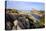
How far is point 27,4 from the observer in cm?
127

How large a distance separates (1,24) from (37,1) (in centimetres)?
63

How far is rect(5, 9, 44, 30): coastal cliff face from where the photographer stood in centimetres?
122

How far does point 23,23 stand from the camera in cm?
125

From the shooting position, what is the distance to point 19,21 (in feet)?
4.08

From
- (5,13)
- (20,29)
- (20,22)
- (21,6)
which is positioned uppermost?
(21,6)

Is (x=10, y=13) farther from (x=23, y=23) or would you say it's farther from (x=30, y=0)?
(x=30, y=0)

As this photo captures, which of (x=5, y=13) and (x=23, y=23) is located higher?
(x=5, y=13)

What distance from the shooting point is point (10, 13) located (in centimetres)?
123

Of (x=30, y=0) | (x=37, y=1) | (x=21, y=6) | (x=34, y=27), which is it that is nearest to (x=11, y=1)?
(x=21, y=6)

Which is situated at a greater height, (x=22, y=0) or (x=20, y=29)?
(x=22, y=0)

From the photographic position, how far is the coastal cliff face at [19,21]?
1219 mm

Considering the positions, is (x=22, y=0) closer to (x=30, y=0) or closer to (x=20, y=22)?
(x=30, y=0)

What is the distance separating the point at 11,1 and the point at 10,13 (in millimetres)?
176

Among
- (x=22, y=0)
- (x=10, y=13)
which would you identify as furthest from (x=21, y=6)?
(x=10, y=13)
